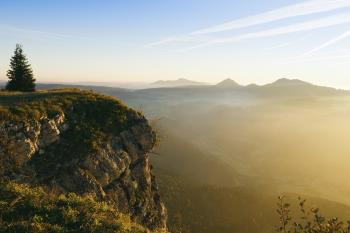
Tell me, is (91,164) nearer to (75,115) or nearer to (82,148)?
(82,148)

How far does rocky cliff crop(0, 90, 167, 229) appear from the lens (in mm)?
39781

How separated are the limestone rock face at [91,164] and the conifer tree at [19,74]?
70.6 feet

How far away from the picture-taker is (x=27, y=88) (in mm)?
64438

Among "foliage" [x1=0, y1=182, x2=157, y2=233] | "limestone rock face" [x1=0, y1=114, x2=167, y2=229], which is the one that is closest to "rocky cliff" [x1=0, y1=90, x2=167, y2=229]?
"limestone rock face" [x1=0, y1=114, x2=167, y2=229]

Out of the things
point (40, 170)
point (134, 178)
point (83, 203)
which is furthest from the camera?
point (134, 178)

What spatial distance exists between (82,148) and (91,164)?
199cm

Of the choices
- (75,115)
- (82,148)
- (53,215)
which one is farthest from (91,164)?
(53,215)

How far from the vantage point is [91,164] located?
44.4 m

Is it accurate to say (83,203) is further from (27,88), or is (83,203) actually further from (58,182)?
(27,88)

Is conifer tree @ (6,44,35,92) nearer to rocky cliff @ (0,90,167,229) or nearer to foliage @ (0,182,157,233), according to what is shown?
rocky cliff @ (0,90,167,229)

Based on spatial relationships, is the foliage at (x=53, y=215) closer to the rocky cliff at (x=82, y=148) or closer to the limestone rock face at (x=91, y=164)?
the limestone rock face at (x=91, y=164)

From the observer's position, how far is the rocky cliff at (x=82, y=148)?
1566 inches

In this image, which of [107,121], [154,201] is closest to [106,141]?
[107,121]

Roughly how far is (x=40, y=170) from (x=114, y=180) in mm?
9928
